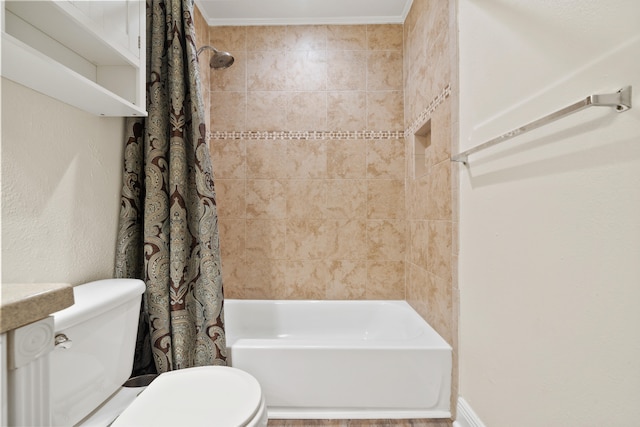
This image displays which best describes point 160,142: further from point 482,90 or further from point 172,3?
point 482,90

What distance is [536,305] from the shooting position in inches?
38.5

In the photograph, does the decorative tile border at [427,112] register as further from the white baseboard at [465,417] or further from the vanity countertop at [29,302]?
the vanity countertop at [29,302]

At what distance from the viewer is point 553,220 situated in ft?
2.96

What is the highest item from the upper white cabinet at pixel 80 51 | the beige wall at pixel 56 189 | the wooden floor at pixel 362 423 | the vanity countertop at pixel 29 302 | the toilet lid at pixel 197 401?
the upper white cabinet at pixel 80 51

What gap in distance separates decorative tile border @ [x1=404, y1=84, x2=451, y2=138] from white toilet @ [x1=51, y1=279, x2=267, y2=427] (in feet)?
4.86

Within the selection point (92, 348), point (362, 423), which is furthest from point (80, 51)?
point (362, 423)

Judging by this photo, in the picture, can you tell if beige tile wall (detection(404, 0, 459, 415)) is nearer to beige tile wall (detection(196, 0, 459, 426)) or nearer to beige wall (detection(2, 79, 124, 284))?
beige tile wall (detection(196, 0, 459, 426))

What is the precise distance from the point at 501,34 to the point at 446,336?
1.27 m

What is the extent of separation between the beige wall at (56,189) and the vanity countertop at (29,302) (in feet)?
2.04

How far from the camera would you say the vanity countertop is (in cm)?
41

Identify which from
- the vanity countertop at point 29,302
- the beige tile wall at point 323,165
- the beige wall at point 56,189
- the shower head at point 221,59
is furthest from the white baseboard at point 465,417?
the shower head at point 221,59

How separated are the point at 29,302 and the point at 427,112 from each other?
191cm

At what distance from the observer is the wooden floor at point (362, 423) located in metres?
1.59

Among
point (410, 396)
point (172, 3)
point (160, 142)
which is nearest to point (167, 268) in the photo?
point (160, 142)
